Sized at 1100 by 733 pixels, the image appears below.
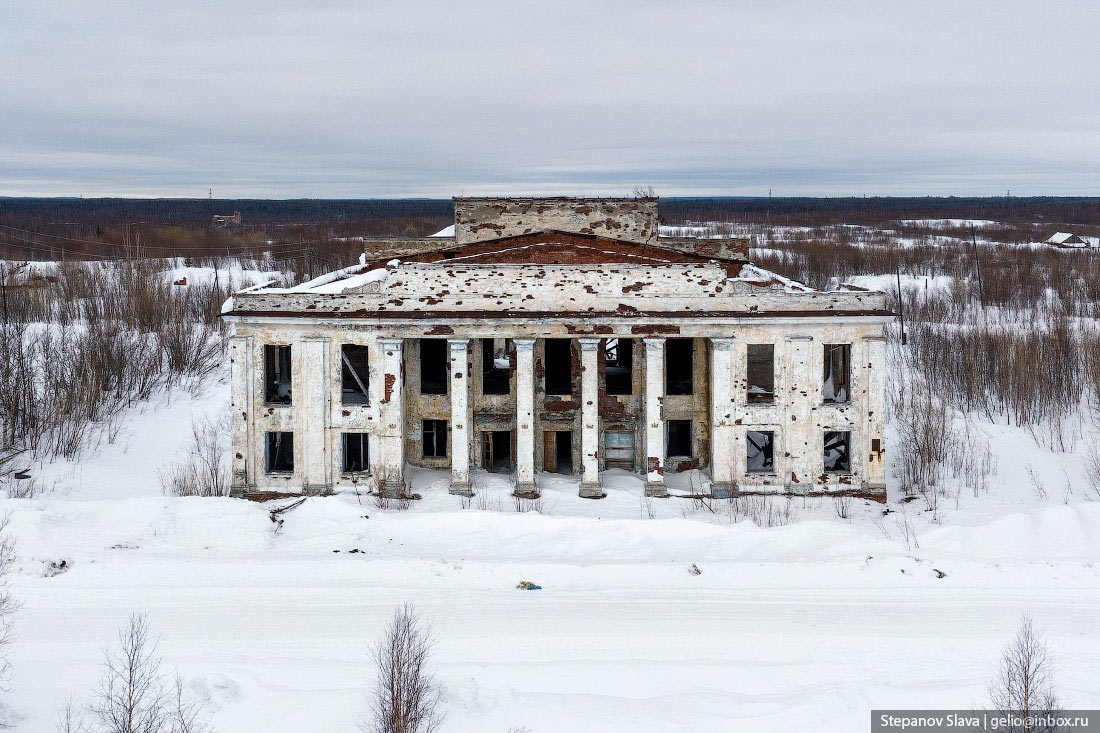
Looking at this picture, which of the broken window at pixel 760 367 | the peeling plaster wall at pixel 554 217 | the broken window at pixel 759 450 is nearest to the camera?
the broken window at pixel 759 450

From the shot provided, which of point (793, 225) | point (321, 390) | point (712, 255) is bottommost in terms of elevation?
point (321, 390)

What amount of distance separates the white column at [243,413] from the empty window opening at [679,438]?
1329 cm

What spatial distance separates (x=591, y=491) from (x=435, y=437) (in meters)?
5.77

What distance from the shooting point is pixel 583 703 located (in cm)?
1290

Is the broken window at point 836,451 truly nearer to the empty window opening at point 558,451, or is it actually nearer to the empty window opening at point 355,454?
the empty window opening at point 558,451

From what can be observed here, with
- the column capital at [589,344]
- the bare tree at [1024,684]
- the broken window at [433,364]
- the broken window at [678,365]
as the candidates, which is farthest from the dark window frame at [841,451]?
the broken window at [433,364]

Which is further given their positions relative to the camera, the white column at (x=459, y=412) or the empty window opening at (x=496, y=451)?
the empty window opening at (x=496, y=451)

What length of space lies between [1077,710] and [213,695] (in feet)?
42.7

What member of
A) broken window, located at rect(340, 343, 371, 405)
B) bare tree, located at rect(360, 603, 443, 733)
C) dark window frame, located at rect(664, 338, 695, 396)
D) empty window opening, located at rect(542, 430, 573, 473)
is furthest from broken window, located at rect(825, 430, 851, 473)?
bare tree, located at rect(360, 603, 443, 733)

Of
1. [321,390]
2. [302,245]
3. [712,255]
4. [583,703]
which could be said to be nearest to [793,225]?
[302,245]

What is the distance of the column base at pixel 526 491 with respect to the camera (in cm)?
2497

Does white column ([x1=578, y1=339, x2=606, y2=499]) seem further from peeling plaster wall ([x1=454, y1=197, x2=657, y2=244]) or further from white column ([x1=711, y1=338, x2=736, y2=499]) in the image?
peeling plaster wall ([x1=454, y1=197, x2=657, y2=244])

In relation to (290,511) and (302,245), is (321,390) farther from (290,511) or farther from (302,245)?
(302,245)

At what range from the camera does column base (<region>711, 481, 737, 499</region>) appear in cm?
2517
